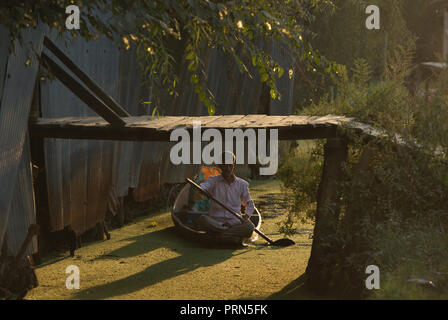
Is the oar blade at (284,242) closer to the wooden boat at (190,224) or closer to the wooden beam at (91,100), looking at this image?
the wooden boat at (190,224)

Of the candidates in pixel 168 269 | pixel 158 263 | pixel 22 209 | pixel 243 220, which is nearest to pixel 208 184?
pixel 243 220

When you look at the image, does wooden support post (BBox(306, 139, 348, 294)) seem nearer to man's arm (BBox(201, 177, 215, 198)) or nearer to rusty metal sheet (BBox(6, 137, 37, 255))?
man's arm (BBox(201, 177, 215, 198))

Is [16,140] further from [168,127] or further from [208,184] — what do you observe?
[208,184]

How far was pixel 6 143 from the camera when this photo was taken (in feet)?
23.7

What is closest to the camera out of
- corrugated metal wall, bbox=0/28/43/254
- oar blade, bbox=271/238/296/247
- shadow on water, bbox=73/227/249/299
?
corrugated metal wall, bbox=0/28/43/254

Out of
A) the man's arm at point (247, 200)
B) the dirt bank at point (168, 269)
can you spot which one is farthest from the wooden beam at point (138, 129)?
the man's arm at point (247, 200)

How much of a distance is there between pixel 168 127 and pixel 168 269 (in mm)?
2294

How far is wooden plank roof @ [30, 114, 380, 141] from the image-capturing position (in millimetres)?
7289

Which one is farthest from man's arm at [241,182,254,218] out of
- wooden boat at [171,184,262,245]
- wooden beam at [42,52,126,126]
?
wooden beam at [42,52,126,126]

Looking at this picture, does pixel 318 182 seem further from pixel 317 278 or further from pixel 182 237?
pixel 182 237

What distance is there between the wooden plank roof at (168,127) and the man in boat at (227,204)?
212 centimetres

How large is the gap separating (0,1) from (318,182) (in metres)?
4.71

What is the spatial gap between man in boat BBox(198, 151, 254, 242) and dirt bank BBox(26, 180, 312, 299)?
325 mm
